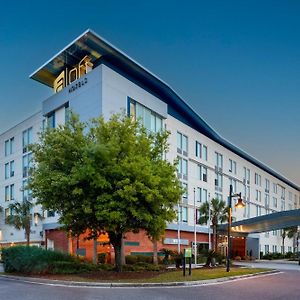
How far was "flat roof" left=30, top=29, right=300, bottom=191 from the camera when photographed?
37000 mm

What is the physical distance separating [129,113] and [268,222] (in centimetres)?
2335

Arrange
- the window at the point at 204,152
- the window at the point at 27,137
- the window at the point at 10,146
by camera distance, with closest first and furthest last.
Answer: the window at the point at 27,137 < the window at the point at 10,146 < the window at the point at 204,152

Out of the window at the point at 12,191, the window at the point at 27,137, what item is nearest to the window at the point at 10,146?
the window at the point at 27,137

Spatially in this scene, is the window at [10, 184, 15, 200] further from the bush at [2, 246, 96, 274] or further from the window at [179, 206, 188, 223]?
the bush at [2, 246, 96, 274]

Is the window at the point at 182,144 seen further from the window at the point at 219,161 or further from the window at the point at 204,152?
the window at the point at 219,161

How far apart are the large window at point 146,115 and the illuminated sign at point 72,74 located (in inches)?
210

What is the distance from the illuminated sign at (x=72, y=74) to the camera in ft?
129

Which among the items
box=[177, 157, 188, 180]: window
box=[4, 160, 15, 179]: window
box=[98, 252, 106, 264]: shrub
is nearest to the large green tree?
box=[98, 252, 106, 264]: shrub

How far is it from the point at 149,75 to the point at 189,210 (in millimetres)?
17367

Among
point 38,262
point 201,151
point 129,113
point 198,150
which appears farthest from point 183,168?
point 38,262

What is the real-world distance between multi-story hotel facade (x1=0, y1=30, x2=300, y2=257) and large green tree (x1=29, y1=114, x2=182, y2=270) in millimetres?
6221

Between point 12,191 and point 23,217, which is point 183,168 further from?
point 12,191

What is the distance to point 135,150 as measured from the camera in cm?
2469

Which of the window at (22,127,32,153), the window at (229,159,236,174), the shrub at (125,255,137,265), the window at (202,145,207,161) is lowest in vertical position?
the shrub at (125,255,137,265)
